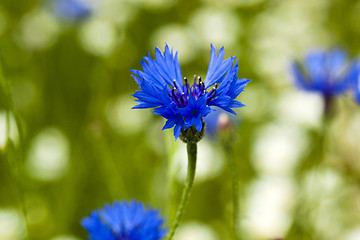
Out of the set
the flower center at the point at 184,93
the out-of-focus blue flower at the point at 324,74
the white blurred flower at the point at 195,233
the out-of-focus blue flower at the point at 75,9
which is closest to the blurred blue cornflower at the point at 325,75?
the out-of-focus blue flower at the point at 324,74

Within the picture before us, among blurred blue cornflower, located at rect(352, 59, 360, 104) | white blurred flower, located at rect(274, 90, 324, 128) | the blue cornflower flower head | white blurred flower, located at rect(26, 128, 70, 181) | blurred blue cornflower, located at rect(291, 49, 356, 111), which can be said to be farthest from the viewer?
white blurred flower, located at rect(274, 90, 324, 128)

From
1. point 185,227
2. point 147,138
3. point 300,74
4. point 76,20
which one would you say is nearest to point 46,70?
point 76,20

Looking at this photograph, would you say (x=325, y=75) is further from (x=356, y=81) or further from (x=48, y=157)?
(x=48, y=157)

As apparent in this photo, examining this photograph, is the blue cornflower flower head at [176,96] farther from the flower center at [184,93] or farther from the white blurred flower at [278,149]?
the white blurred flower at [278,149]

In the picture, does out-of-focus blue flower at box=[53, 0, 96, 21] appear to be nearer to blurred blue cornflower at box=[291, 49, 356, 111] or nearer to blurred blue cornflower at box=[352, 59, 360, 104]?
blurred blue cornflower at box=[291, 49, 356, 111]

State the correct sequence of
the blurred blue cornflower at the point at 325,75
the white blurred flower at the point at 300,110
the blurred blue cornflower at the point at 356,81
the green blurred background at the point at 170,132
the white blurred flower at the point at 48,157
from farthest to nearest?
the white blurred flower at the point at 300,110
the white blurred flower at the point at 48,157
the green blurred background at the point at 170,132
the blurred blue cornflower at the point at 325,75
the blurred blue cornflower at the point at 356,81

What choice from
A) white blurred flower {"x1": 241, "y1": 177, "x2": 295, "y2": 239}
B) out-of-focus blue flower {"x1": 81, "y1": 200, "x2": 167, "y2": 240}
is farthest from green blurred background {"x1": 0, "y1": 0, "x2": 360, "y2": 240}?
out-of-focus blue flower {"x1": 81, "y1": 200, "x2": 167, "y2": 240}

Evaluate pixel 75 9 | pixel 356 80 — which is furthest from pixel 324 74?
pixel 75 9
